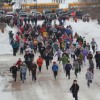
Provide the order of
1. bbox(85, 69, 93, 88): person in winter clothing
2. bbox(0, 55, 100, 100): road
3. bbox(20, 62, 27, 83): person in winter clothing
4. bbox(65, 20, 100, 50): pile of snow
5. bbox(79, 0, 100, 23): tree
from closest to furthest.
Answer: bbox(0, 55, 100, 100): road
bbox(85, 69, 93, 88): person in winter clothing
bbox(20, 62, 27, 83): person in winter clothing
bbox(65, 20, 100, 50): pile of snow
bbox(79, 0, 100, 23): tree

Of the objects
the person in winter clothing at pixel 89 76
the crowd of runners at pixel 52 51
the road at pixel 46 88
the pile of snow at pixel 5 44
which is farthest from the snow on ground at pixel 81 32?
the person in winter clothing at pixel 89 76

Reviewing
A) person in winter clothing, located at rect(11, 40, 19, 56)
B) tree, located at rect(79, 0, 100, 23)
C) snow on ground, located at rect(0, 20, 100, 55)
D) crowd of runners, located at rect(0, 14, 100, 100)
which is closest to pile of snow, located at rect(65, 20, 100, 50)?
snow on ground, located at rect(0, 20, 100, 55)

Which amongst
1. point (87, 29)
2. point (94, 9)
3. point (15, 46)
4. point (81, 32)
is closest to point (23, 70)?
point (15, 46)

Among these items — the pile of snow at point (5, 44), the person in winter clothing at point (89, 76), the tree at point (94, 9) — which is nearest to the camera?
the person in winter clothing at point (89, 76)

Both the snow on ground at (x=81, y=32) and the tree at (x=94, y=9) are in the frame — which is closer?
the snow on ground at (x=81, y=32)

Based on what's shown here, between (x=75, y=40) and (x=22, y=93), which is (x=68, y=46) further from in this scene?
(x=22, y=93)

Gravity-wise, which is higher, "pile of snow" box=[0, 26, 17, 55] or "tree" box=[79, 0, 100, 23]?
"pile of snow" box=[0, 26, 17, 55]

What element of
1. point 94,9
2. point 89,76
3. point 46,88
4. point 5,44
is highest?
point 89,76

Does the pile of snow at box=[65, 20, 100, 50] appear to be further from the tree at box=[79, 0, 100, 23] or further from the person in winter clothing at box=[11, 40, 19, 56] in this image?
the person in winter clothing at box=[11, 40, 19, 56]

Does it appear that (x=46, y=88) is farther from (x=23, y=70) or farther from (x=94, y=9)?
(x=94, y=9)

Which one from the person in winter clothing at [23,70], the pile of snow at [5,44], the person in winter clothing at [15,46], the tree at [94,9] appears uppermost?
the person in winter clothing at [23,70]

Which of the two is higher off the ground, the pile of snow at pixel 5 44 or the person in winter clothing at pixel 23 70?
the person in winter clothing at pixel 23 70

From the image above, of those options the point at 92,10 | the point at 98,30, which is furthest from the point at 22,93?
the point at 92,10

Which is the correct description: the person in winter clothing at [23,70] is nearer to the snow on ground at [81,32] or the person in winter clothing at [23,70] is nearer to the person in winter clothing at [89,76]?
the person in winter clothing at [89,76]
